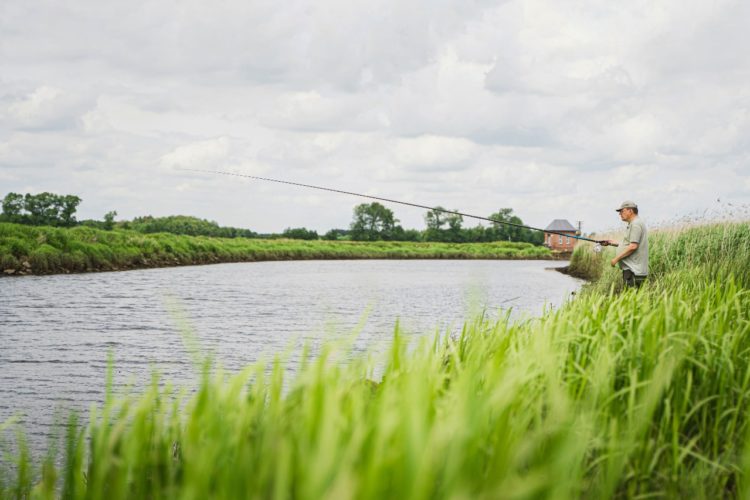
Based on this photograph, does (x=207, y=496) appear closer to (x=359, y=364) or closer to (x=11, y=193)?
(x=359, y=364)

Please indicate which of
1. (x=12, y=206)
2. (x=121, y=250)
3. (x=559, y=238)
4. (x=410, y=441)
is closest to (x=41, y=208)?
(x=12, y=206)

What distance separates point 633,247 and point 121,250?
88.7ft

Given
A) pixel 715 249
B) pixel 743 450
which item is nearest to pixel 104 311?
pixel 715 249

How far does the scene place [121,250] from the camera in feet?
103

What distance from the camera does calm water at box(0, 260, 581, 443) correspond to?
728 cm

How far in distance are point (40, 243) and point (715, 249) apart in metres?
23.8

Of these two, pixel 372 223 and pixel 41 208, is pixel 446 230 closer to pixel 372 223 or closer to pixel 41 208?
pixel 372 223

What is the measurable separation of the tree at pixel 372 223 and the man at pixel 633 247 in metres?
85.2

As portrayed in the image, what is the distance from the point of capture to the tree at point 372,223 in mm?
94875

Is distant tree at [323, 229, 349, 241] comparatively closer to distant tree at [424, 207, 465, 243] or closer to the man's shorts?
distant tree at [424, 207, 465, 243]

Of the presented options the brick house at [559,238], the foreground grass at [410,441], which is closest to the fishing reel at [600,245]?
the foreground grass at [410,441]

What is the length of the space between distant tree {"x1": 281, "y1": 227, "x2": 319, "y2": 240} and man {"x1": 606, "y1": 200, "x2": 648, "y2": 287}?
204 ft

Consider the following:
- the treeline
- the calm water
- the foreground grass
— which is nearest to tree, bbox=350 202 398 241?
the treeline

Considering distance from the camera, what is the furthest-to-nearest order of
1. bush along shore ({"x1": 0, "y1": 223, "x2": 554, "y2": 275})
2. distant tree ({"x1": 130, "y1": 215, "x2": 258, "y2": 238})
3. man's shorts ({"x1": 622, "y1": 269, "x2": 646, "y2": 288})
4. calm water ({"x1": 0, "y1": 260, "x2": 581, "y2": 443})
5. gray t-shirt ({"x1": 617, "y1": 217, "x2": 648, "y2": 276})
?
distant tree ({"x1": 130, "y1": 215, "x2": 258, "y2": 238}), bush along shore ({"x1": 0, "y1": 223, "x2": 554, "y2": 275}), man's shorts ({"x1": 622, "y1": 269, "x2": 646, "y2": 288}), gray t-shirt ({"x1": 617, "y1": 217, "x2": 648, "y2": 276}), calm water ({"x1": 0, "y1": 260, "x2": 581, "y2": 443})
